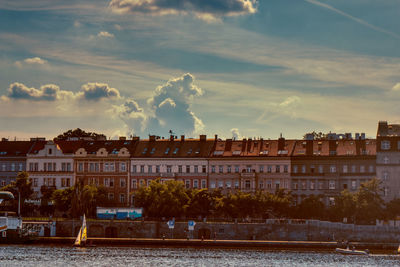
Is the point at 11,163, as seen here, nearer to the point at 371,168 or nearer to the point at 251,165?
the point at 251,165

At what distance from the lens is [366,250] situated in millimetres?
120250

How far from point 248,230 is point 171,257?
72.1 ft

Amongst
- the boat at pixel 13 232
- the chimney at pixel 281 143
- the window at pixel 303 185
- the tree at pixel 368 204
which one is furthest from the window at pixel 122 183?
the tree at pixel 368 204

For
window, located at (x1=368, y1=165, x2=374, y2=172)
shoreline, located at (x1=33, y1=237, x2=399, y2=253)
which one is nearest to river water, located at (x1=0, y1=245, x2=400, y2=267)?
shoreline, located at (x1=33, y1=237, x2=399, y2=253)

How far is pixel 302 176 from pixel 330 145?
6.65 meters

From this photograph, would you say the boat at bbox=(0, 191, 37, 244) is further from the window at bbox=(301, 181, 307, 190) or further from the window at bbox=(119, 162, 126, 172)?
the window at bbox=(301, 181, 307, 190)

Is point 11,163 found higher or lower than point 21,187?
higher

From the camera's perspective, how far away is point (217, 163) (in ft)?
511

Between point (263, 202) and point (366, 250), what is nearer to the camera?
point (366, 250)

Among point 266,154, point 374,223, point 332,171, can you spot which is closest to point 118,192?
point 266,154

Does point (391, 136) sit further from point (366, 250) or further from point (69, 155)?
point (69, 155)

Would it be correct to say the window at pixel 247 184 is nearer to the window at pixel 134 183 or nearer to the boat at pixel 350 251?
the window at pixel 134 183

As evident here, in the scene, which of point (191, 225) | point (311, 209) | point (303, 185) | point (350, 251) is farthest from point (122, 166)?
point (350, 251)

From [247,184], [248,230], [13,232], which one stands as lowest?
[13,232]
